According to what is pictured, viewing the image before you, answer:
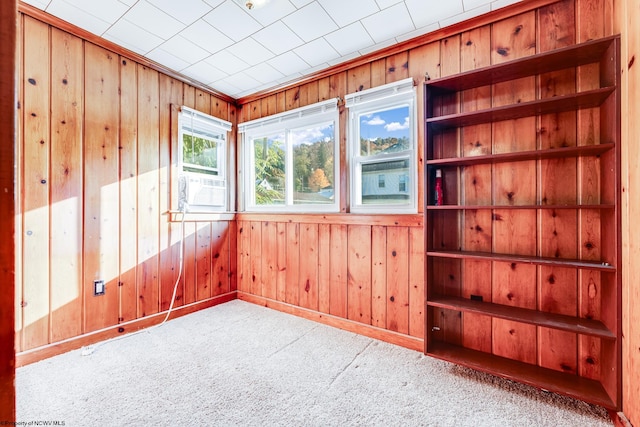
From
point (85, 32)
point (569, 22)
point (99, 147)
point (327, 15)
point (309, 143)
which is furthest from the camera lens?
point (309, 143)

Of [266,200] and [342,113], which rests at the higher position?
[342,113]

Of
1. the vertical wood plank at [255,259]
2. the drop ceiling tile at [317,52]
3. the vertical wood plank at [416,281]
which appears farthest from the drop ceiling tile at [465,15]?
the vertical wood plank at [255,259]

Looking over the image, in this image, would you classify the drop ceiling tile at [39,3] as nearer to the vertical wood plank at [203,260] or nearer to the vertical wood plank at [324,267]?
the vertical wood plank at [203,260]

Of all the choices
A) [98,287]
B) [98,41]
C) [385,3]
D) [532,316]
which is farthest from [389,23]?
[98,287]

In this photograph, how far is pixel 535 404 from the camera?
1543mm

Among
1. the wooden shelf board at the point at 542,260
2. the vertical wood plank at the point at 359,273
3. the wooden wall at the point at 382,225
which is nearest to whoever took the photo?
the wooden shelf board at the point at 542,260

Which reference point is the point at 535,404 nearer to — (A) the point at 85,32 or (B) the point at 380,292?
(B) the point at 380,292

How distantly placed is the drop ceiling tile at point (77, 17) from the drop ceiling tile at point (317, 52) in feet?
4.65

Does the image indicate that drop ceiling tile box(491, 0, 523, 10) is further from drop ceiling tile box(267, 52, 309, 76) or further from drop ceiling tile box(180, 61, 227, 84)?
drop ceiling tile box(180, 61, 227, 84)

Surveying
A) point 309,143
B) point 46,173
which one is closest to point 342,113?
point 309,143

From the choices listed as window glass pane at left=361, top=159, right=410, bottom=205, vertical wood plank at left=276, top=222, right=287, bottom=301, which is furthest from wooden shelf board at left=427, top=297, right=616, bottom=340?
vertical wood plank at left=276, top=222, right=287, bottom=301

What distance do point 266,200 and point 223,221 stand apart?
55 centimetres

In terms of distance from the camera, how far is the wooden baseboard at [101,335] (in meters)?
1.92

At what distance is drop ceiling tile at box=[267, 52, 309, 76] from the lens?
2441 mm
